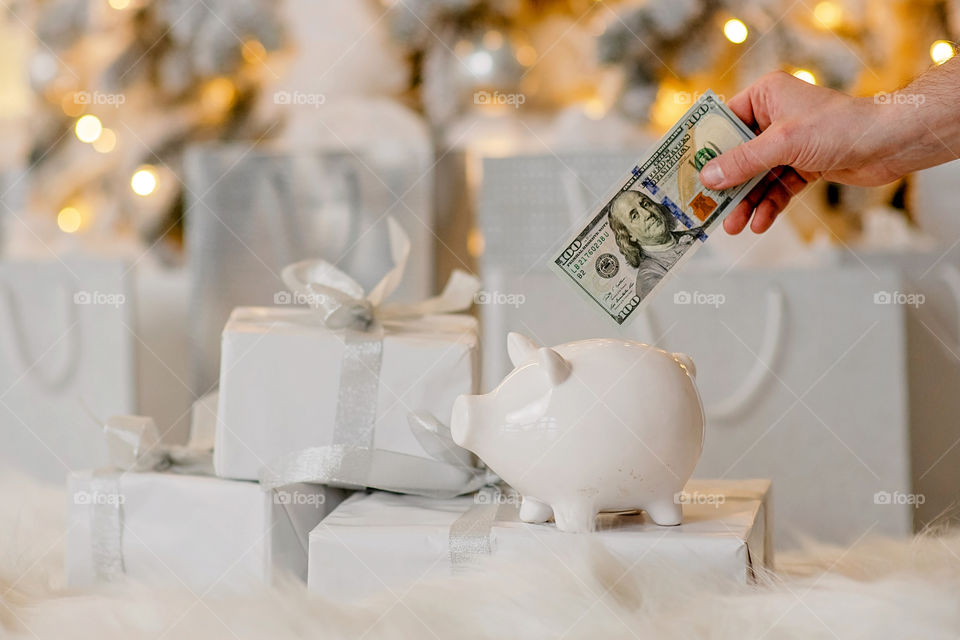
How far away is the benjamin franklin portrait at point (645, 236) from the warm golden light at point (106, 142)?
1588mm

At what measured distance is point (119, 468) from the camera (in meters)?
1.07

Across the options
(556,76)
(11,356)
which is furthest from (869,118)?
(11,356)

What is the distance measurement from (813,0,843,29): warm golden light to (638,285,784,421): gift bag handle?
0.80 meters

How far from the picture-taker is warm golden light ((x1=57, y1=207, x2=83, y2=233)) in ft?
7.20

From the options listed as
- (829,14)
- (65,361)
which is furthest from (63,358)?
(829,14)

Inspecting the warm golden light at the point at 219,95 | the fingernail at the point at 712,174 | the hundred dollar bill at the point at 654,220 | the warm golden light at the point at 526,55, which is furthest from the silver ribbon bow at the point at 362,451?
the warm golden light at the point at 219,95

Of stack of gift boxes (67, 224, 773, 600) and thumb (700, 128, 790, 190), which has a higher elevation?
thumb (700, 128, 790, 190)

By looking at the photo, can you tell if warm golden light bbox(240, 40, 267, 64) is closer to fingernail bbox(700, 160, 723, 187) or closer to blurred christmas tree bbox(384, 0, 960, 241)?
blurred christmas tree bbox(384, 0, 960, 241)

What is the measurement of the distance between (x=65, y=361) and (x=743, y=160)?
120cm

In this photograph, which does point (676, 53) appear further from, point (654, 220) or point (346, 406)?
point (346, 406)

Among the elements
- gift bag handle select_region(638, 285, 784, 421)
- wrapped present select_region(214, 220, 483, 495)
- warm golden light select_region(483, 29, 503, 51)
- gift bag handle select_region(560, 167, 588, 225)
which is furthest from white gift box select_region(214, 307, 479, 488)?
warm golden light select_region(483, 29, 503, 51)

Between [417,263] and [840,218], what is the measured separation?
874 mm

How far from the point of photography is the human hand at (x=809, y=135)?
958 mm

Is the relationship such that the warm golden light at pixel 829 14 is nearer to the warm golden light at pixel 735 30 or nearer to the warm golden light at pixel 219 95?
the warm golden light at pixel 735 30
